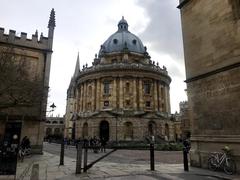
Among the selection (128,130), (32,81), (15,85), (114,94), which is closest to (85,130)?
(128,130)

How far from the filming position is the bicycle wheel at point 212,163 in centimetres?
1194

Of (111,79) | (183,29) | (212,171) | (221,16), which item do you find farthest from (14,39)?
(111,79)

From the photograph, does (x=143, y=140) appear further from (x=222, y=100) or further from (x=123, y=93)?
(x=222, y=100)

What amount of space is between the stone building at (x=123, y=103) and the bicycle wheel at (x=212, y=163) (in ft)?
116

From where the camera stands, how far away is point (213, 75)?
1305 centimetres

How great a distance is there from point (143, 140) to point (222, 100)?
3607 centimetres

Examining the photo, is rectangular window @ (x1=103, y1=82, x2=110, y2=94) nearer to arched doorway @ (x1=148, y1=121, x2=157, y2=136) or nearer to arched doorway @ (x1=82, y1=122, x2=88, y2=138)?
arched doorway @ (x1=82, y1=122, x2=88, y2=138)

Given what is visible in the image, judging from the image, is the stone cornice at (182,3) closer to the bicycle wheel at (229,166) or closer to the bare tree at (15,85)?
the bicycle wheel at (229,166)

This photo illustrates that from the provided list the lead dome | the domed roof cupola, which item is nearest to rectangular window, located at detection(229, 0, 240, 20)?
the lead dome

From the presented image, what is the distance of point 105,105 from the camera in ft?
167

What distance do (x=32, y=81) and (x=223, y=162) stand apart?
48.7 ft

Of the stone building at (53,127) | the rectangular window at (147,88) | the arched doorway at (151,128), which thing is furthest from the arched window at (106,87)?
the stone building at (53,127)

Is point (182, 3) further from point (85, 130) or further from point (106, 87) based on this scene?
point (85, 130)

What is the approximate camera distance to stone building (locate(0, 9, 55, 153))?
68.3 ft
